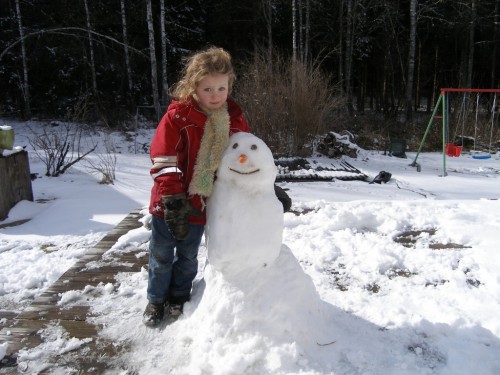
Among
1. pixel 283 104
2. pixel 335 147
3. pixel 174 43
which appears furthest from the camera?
pixel 174 43

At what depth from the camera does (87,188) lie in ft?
19.8

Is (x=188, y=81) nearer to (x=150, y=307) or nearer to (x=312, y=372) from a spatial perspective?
(x=150, y=307)

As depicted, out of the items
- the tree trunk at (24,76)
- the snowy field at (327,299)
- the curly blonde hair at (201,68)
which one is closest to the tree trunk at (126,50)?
the tree trunk at (24,76)

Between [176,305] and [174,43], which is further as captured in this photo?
[174,43]

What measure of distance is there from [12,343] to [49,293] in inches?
19.6

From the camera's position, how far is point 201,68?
1.86m

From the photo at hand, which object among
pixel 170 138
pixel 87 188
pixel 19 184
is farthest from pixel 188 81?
pixel 87 188

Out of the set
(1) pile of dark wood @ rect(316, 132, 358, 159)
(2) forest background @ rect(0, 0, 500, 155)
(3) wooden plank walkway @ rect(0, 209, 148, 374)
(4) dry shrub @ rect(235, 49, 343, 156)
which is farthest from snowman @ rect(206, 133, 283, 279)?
(2) forest background @ rect(0, 0, 500, 155)

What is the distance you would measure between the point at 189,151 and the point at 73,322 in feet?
3.55

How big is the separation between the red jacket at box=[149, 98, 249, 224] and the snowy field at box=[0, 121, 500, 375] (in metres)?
0.37

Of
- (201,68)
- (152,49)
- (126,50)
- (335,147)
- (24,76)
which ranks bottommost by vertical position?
(335,147)

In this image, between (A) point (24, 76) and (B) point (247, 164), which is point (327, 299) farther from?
(A) point (24, 76)

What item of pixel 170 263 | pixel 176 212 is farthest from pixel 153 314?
pixel 176 212

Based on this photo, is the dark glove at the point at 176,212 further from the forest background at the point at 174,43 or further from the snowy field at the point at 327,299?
the forest background at the point at 174,43
